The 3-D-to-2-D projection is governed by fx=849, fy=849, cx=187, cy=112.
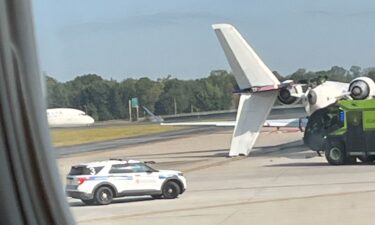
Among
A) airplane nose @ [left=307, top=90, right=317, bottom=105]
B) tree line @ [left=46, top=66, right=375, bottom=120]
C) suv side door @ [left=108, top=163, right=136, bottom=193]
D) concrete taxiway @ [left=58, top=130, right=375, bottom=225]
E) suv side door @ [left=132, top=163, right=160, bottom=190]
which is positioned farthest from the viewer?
airplane nose @ [left=307, top=90, right=317, bottom=105]

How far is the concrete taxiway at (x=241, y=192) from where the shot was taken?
157 inches

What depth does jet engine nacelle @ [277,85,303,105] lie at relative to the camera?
6.49 meters

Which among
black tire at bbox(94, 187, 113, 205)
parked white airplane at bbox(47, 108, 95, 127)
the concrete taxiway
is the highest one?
parked white airplane at bbox(47, 108, 95, 127)

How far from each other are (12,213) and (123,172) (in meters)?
2.16

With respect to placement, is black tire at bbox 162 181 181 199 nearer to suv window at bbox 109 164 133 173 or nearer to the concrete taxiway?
the concrete taxiway

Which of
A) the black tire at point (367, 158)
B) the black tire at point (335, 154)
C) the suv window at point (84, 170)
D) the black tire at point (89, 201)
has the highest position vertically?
the suv window at point (84, 170)

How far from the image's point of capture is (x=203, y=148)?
7570 mm

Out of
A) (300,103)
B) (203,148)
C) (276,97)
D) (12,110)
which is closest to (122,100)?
(12,110)

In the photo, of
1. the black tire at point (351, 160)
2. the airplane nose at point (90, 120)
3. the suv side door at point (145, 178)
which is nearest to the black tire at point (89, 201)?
Answer: the airplane nose at point (90, 120)

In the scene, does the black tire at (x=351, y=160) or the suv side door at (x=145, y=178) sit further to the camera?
the black tire at (x=351, y=160)

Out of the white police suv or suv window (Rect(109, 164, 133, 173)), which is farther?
suv window (Rect(109, 164, 133, 173))

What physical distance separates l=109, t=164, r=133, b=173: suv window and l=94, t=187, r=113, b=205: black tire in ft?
0.36

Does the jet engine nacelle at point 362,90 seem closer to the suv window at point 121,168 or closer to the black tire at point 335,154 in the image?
the black tire at point 335,154

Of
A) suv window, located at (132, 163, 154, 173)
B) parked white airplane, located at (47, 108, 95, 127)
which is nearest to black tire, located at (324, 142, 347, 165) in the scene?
suv window, located at (132, 163, 154, 173)
